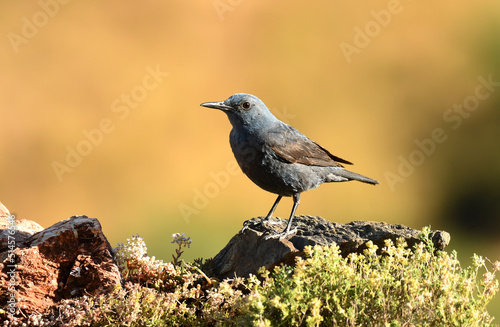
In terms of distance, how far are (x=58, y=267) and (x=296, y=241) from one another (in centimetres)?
224

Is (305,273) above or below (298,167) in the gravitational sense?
below

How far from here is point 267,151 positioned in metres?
5.64

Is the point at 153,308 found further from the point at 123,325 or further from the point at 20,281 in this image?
the point at 20,281

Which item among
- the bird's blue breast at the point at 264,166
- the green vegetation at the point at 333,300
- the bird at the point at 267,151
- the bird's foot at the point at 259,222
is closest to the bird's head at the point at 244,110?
the bird at the point at 267,151

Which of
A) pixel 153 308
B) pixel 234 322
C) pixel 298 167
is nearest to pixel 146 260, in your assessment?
pixel 153 308

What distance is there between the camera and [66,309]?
174 inches

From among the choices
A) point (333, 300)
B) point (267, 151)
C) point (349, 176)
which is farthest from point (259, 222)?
point (333, 300)

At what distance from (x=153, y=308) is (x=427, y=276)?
2.12 metres

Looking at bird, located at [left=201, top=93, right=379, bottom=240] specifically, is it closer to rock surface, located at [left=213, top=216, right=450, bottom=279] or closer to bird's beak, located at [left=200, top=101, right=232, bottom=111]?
bird's beak, located at [left=200, top=101, right=232, bottom=111]

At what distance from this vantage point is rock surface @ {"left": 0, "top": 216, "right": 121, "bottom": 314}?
15.2 feet

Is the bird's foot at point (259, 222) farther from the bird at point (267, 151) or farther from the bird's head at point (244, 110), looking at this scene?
the bird's head at point (244, 110)

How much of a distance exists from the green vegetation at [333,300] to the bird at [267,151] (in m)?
1.55

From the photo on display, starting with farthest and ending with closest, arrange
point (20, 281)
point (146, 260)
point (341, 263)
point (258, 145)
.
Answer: point (258, 145)
point (146, 260)
point (20, 281)
point (341, 263)

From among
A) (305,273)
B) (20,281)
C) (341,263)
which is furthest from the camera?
(20,281)
